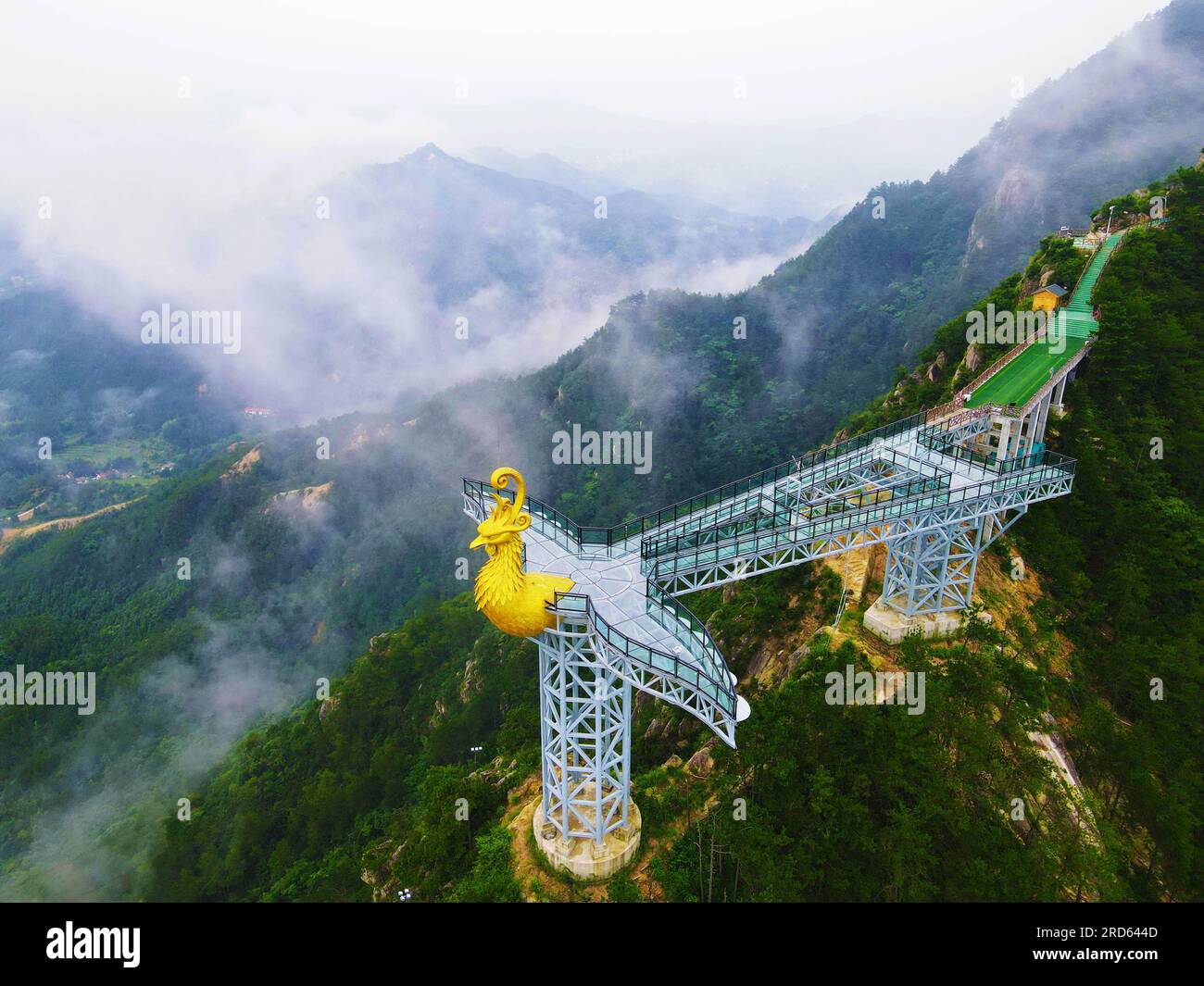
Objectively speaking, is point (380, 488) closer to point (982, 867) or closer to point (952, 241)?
point (982, 867)

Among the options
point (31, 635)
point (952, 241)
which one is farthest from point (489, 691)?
point (952, 241)

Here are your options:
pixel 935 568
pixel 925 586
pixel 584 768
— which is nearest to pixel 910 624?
pixel 925 586

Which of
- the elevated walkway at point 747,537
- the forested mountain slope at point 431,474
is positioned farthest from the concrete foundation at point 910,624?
the forested mountain slope at point 431,474

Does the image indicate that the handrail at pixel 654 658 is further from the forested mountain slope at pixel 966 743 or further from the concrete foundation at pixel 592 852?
the concrete foundation at pixel 592 852

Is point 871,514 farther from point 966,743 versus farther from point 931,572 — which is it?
point 966,743

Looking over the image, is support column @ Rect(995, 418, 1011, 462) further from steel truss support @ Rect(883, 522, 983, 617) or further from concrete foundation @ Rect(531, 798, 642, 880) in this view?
concrete foundation @ Rect(531, 798, 642, 880)

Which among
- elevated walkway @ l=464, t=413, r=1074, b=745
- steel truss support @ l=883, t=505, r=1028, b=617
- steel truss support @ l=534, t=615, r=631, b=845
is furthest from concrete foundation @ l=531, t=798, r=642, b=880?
steel truss support @ l=883, t=505, r=1028, b=617
